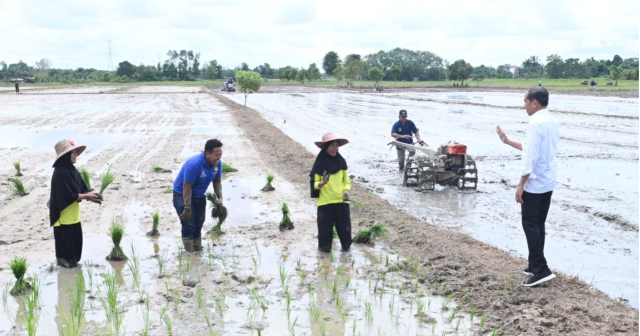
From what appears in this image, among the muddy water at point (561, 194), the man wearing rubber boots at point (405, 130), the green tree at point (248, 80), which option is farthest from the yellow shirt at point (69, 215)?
the green tree at point (248, 80)

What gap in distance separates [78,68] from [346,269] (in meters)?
155

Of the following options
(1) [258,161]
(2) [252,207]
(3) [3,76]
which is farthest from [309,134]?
(3) [3,76]

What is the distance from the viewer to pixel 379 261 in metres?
7.36

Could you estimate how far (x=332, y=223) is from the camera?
7500 mm

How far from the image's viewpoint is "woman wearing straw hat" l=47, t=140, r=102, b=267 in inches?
261

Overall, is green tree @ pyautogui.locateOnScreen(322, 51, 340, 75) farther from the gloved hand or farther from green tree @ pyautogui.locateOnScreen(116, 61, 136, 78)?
the gloved hand

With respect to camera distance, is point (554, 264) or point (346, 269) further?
point (554, 264)

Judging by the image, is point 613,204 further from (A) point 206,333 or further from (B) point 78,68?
(B) point 78,68

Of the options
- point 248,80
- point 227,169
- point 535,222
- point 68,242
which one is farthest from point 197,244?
point 248,80

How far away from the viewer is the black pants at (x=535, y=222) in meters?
5.86

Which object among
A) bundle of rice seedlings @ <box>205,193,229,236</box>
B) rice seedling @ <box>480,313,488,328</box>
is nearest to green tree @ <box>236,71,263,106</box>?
bundle of rice seedlings @ <box>205,193,229,236</box>

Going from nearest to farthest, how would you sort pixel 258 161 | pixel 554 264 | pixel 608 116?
pixel 554 264 → pixel 258 161 → pixel 608 116

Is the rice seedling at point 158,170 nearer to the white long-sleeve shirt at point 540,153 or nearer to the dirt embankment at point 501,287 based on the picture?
the dirt embankment at point 501,287

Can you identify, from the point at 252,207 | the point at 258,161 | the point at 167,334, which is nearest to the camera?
the point at 167,334
